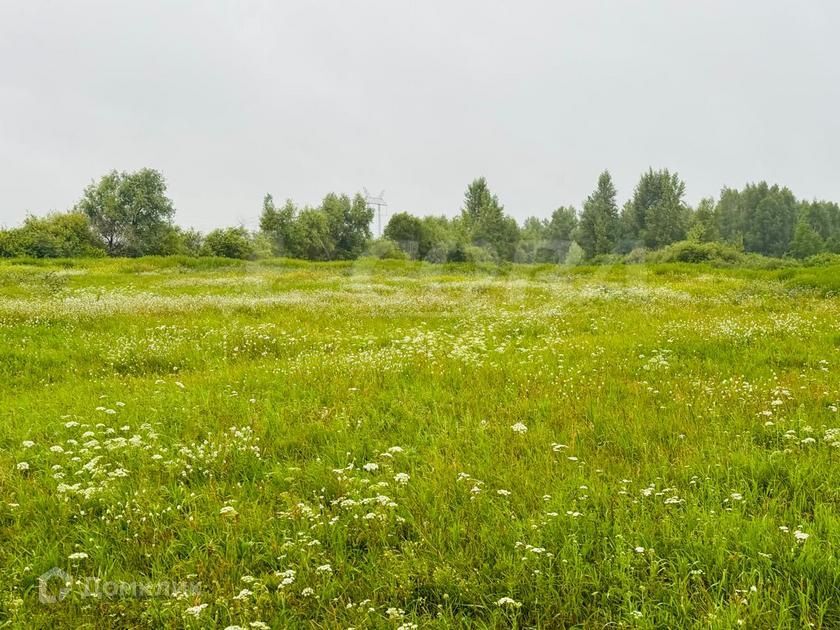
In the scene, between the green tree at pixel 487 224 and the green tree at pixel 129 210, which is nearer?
the green tree at pixel 129 210

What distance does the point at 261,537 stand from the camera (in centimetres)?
398

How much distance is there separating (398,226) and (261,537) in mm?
79080

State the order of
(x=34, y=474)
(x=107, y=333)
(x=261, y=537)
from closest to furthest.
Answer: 1. (x=261, y=537)
2. (x=34, y=474)
3. (x=107, y=333)

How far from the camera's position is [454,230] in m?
96.2

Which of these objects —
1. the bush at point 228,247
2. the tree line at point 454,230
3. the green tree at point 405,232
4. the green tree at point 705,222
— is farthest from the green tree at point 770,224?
the bush at point 228,247

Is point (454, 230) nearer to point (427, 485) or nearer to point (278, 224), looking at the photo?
point (278, 224)

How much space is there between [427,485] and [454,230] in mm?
93828

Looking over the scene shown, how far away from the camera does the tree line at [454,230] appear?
195 feet

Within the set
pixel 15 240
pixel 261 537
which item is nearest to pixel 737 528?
pixel 261 537

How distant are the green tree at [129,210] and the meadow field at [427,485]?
70.1 meters

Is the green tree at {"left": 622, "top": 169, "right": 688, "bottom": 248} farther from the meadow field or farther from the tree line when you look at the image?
the meadow field

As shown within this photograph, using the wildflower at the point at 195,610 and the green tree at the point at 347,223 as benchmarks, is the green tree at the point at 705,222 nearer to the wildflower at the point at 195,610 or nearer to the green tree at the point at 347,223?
the green tree at the point at 347,223

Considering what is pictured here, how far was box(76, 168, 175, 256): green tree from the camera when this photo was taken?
226 ft

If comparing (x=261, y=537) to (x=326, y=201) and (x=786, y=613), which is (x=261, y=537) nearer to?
(x=786, y=613)
